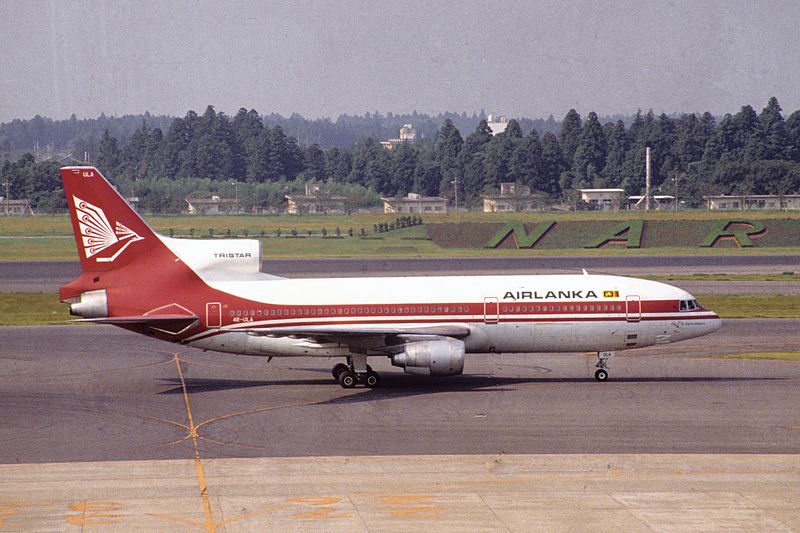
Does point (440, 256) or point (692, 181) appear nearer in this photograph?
point (440, 256)

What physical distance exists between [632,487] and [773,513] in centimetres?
345

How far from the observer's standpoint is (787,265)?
9138 centimetres

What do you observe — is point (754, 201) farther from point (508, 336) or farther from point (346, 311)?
point (346, 311)

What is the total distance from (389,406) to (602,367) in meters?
9.84

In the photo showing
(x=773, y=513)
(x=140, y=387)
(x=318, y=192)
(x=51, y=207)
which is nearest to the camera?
(x=773, y=513)

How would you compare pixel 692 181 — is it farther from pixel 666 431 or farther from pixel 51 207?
pixel 666 431

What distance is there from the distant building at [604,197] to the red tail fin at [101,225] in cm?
11220

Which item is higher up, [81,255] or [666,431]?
[81,255]

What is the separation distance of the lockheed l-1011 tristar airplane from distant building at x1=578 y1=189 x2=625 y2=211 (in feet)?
352

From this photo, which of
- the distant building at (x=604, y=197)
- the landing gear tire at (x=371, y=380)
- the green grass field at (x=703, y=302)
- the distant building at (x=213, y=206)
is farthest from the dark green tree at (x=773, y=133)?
Answer: the landing gear tire at (x=371, y=380)

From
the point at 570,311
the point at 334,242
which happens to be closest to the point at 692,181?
the point at 334,242

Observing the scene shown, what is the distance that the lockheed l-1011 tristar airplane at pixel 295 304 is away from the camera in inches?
1548

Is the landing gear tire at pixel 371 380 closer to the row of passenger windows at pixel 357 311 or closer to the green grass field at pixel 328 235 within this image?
the row of passenger windows at pixel 357 311

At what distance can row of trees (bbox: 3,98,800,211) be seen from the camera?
13362 cm
